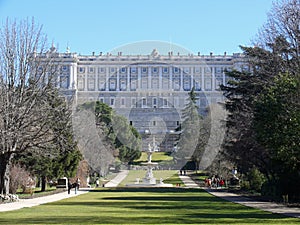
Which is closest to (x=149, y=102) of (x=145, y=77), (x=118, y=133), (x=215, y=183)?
(x=145, y=77)

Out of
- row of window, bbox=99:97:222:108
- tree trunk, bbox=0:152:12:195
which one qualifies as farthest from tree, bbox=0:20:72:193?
row of window, bbox=99:97:222:108

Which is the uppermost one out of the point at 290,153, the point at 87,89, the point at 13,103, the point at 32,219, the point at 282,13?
the point at 87,89

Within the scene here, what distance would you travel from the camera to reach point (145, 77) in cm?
13088

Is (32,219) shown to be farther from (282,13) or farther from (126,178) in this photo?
(126,178)

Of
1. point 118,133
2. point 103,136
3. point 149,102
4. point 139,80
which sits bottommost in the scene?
point 103,136

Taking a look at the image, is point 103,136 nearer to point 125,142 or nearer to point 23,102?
point 125,142

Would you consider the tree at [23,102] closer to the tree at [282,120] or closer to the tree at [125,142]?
the tree at [282,120]

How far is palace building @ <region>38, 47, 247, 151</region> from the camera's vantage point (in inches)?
4968

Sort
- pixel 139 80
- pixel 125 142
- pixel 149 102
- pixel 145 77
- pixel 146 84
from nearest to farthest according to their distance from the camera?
1. pixel 125 142
2. pixel 149 102
3. pixel 146 84
4. pixel 139 80
5. pixel 145 77

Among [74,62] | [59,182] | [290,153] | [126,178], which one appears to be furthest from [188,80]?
[290,153]

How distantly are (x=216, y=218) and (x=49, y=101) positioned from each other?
50.1 feet

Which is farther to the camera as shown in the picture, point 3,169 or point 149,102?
point 149,102

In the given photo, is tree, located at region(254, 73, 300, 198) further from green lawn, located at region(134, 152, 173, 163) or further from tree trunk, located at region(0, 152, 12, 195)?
green lawn, located at region(134, 152, 173, 163)

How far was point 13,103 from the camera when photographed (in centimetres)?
2586
